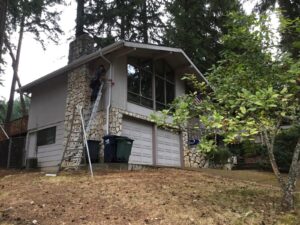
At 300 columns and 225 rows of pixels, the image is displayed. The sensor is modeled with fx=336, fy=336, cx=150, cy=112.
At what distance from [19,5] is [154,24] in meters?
9.14

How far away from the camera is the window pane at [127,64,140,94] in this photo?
506 inches

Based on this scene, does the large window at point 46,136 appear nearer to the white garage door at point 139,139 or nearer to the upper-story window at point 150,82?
the white garage door at point 139,139

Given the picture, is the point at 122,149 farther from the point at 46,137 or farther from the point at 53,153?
the point at 46,137

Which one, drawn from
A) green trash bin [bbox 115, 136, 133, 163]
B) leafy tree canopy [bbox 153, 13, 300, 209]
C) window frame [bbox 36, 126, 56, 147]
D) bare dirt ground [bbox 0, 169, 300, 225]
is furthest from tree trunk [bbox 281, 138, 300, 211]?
window frame [bbox 36, 126, 56, 147]

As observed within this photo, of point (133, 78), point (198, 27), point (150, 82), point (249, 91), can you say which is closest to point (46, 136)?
point (133, 78)

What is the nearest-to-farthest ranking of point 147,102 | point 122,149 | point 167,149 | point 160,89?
point 122,149
point 147,102
point 167,149
point 160,89

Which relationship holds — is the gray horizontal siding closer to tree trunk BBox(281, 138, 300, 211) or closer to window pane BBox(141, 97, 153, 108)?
window pane BBox(141, 97, 153, 108)

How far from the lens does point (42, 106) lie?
1484 centimetres

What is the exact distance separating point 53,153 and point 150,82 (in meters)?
4.90

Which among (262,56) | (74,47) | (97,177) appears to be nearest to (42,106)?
(74,47)

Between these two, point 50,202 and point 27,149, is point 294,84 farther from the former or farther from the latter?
point 27,149

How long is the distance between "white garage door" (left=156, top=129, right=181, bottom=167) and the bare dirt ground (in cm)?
554

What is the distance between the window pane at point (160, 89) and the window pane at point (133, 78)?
136cm

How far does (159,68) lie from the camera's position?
48.1 feet
